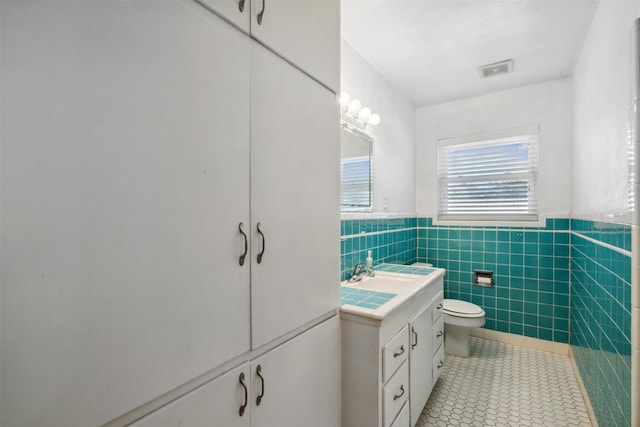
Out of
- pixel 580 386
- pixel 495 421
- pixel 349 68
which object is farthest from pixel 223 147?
pixel 580 386

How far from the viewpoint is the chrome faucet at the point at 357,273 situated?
2.03m

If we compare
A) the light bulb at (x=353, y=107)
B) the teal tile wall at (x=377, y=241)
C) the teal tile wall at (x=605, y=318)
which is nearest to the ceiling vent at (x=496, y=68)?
the light bulb at (x=353, y=107)

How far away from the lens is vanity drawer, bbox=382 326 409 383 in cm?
135

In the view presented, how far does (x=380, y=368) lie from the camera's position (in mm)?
1310

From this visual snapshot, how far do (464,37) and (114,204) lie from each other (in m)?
2.39

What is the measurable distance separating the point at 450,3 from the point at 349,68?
0.72 m

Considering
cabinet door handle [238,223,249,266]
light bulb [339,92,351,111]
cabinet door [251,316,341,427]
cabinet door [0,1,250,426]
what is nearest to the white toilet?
cabinet door [251,316,341,427]

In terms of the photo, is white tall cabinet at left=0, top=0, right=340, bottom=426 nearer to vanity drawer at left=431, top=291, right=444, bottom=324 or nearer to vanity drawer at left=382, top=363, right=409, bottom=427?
vanity drawer at left=382, top=363, right=409, bottom=427

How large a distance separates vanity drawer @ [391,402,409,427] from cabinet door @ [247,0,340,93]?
1588 millimetres

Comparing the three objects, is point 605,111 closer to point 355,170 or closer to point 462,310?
point 355,170

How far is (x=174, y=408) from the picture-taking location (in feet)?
2.42

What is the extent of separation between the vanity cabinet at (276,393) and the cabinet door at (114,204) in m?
0.08

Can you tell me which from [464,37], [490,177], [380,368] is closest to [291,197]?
[380,368]

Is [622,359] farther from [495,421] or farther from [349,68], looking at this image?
[349,68]
